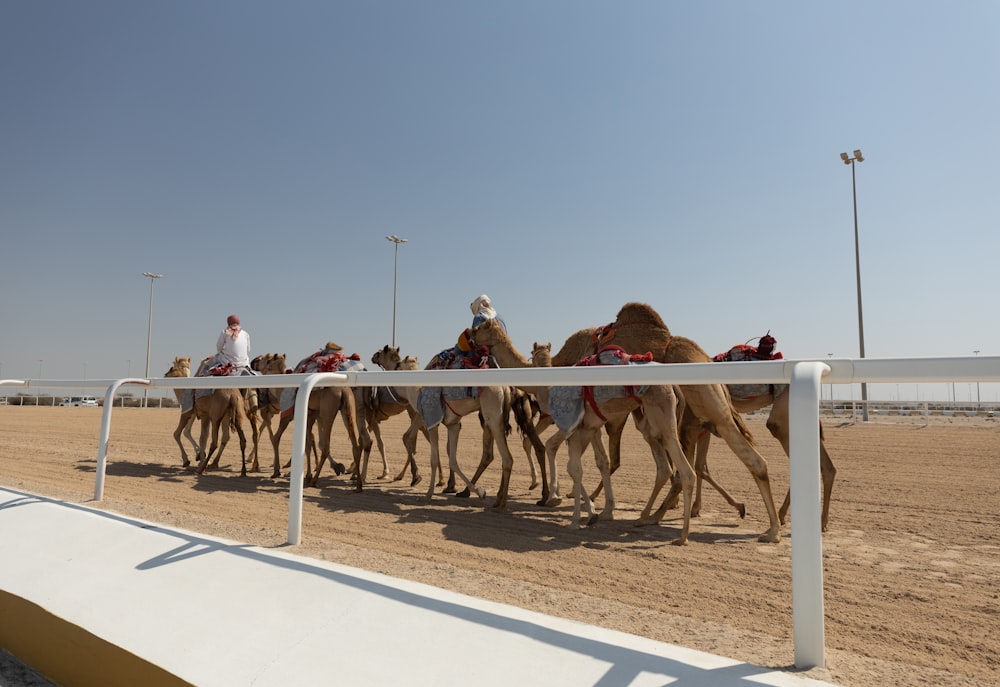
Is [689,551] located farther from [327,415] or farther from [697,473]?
[327,415]

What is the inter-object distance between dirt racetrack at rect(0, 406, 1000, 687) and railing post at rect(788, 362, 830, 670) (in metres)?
0.10

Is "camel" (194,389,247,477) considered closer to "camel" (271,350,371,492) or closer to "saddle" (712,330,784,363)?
"camel" (271,350,371,492)

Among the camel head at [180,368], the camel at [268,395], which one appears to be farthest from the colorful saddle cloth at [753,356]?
the camel head at [180,368]

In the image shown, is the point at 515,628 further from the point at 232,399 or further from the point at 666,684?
the point at 232,399

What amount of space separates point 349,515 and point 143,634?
11.4 feet

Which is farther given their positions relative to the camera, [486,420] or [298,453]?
[486,420]

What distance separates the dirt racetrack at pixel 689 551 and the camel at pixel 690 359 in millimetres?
696

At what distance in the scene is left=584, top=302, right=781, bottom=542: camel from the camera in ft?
18.2

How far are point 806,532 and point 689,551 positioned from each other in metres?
3.19

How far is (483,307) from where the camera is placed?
7.68 m

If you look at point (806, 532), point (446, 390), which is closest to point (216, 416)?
point (446, 390)

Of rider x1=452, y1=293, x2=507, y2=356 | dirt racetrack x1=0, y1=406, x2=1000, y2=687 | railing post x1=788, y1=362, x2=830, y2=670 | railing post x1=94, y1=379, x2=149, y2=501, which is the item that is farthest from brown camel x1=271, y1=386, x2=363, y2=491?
railing post x1=788, y1=362, x2=830, y2=670

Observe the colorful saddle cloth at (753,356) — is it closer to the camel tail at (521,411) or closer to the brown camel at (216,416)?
→ the camel tail at (521,411)

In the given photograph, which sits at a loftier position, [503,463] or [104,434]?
[104,434]
